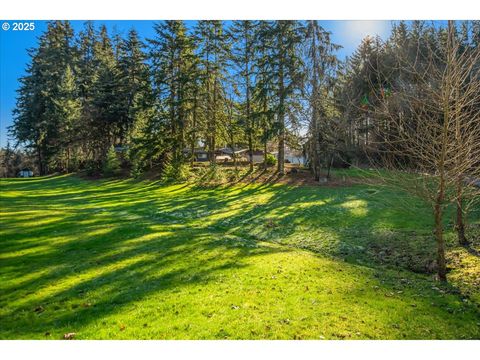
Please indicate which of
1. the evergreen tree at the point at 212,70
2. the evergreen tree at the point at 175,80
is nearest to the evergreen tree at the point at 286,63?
the evergreen tree at the point at 212,70

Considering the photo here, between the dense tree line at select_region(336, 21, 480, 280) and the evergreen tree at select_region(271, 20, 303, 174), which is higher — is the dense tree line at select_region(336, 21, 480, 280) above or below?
below

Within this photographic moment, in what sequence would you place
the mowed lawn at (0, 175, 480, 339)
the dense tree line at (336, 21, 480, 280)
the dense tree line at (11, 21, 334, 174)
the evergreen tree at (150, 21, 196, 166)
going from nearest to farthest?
the mowed lawn at (0, 175, 480, 339)
the dense tree line at (336, 21, 480, 280)
the dense tree line at (11, 21, 334, 174)
the evergreen tree at (150, 21, 196, 166)

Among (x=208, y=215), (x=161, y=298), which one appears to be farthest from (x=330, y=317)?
(x=208, y=215)

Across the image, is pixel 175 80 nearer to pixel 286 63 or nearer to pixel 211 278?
pixel 286 63

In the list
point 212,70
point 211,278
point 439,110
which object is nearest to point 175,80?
point 212,70

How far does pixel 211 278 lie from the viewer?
5.88 meters

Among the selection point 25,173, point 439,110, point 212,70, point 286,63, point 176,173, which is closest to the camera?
point 25,173

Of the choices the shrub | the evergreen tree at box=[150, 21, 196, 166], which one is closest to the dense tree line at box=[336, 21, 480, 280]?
the shrub

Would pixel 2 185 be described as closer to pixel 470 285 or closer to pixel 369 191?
pixel 470 285

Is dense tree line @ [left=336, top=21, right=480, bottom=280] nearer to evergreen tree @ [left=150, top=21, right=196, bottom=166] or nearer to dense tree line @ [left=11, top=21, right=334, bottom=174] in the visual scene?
dense tree line @ [left=11, top=21, right=334, bottom=174]

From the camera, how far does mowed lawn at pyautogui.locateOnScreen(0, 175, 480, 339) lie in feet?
13.9

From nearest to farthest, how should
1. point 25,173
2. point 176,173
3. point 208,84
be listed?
point 25,173 → point 176,173 → point 208,84

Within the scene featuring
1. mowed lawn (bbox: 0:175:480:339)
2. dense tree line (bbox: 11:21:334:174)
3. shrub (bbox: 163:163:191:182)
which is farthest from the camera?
shrub (bbox: 163:163:191:182)

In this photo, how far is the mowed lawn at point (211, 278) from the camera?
423cm
